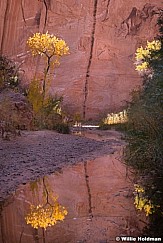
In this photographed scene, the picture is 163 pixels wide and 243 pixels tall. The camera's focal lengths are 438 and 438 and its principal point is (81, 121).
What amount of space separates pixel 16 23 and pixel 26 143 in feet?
79.8

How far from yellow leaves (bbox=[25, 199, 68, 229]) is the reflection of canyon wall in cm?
2650

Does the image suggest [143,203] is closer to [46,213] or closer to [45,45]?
[46,213]

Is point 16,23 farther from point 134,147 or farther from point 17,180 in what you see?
point 17,180

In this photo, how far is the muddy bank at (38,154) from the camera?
8601mm

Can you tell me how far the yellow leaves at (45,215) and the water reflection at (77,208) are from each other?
1 cm

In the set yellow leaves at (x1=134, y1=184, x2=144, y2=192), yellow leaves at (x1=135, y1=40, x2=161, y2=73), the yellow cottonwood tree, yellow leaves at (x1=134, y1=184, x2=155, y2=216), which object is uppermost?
the yellow cottonwood tree

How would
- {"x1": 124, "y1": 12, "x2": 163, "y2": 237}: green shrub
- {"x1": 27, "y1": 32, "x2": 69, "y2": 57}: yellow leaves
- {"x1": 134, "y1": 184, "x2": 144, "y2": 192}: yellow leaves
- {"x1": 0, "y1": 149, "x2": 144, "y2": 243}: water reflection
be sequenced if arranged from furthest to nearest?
1. {"x1": 27, "y1": 32, "x2": 69, "y2": 57}: yellow leaves
2. {"x1": 124, "y1": 12, "x2": 163, "y2": 237}: green shrub
3. {"x1": 134, "y1": 184, "x2": 144, "y2": 192}: yellow leaves
4. {"x1": 0, "y1": 149, "x2": 144, "y2": 243}: water reflection

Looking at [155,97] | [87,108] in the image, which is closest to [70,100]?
[87,108]

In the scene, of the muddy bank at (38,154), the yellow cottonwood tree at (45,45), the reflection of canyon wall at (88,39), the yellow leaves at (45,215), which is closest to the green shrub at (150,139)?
the yellow leaves at (45,215)

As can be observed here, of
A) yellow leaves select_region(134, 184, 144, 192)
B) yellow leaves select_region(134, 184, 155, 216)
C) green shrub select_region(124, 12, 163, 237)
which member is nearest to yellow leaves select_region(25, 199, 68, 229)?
yellow leaves select_region(134, 184, 155, 216)

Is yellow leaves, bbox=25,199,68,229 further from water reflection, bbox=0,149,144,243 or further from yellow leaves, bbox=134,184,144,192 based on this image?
yellow leaves, bbox=134,184,144,192

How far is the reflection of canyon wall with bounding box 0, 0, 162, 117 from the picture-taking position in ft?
110

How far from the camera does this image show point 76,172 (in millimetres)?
9797

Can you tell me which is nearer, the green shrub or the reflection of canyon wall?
the green shrub
